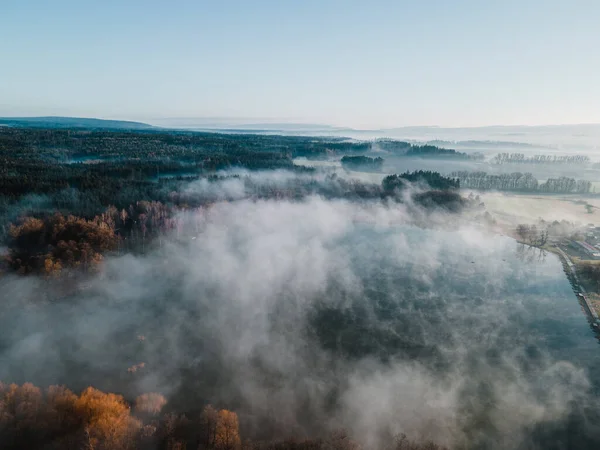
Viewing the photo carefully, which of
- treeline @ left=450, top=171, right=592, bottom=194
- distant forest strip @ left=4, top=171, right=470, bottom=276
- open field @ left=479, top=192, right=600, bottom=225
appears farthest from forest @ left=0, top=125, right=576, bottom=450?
treeline @ left=450, top=171, right=592, bottom=194

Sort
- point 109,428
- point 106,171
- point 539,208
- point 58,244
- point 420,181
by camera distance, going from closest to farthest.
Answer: point 109,428, point 58,244, point 106,171, point 539,208, point 420,181

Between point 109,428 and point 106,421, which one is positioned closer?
point 109,428

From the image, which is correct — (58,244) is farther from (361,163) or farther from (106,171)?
(361,163)

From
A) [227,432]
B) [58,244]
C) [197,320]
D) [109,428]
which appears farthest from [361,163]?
[109,428]

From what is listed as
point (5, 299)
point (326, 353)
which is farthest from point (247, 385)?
point (5, 299)

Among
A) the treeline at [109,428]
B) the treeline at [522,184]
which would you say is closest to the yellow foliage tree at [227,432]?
the treeline at [109,428]

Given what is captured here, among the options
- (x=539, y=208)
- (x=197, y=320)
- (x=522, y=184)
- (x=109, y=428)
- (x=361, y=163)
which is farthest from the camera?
(x=361, y=163)

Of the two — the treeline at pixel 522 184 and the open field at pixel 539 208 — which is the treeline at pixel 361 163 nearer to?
the treeline at pixel 522 184

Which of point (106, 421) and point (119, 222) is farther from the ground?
point (119, 222)
